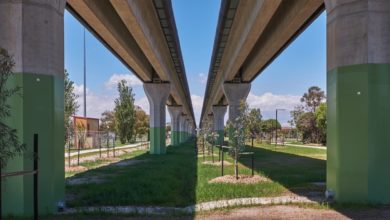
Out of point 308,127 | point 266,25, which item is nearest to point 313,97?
point 308,127

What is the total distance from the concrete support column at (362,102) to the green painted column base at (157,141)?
1103 inches

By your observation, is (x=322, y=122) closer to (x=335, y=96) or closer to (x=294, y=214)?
(x=335, y=96)

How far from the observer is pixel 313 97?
91938mm

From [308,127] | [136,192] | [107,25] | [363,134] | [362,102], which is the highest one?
[107,25]

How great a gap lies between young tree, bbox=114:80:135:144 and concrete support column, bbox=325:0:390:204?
4846 centimetres

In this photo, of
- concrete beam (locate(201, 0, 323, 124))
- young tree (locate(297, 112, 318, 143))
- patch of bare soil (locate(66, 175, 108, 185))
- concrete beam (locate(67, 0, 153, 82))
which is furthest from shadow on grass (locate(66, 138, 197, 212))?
young tree (locate(297, 112, 318, 143))

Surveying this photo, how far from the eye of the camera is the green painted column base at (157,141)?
3809 cm

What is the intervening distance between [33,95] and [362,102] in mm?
7607

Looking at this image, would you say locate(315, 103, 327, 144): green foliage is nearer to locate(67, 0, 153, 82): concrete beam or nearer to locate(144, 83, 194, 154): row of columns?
locate(144, 83, 194, 154): row of columns

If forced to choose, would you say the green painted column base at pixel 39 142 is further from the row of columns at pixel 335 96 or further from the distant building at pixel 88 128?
the distant building at pixel 88 128

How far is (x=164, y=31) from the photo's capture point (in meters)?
25.9

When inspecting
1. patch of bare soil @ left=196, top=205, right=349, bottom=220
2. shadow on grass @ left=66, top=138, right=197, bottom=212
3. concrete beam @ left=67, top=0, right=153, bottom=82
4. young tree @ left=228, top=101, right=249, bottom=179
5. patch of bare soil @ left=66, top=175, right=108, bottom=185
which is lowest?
patch of bare soil @ left=66, top=175, right=108, bottom=185

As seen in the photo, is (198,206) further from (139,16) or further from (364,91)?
(139,16)

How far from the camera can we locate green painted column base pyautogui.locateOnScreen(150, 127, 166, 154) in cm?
3809
